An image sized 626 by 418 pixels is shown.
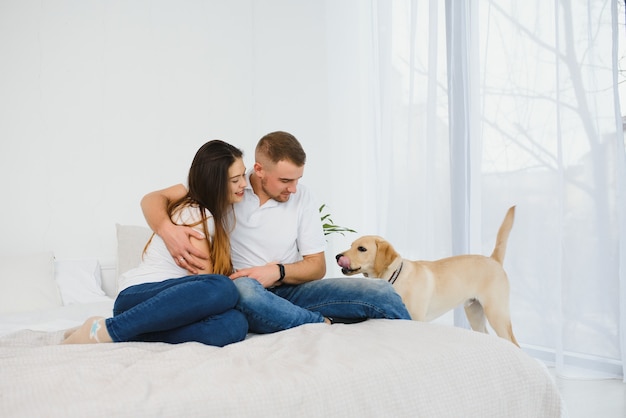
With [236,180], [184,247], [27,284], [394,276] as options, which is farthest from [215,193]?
[27,284]

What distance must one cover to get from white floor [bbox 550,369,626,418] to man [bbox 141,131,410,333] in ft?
3.16

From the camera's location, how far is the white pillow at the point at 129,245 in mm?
3252

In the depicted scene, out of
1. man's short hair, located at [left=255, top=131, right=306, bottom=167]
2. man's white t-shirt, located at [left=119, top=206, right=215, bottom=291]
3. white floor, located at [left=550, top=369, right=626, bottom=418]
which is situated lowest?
white floor, located at [left=550, top=369, right=626, bottom=418]

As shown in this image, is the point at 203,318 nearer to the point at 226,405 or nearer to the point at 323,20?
the point at 226,405

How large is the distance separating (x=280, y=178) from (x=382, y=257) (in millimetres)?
682

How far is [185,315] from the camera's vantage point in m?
1.51

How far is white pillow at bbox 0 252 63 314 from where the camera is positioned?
2840 mm

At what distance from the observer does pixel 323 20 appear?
4453 millimetres

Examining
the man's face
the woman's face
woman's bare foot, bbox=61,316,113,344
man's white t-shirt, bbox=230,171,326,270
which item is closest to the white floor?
man's white t-shirt, bbox=230,171,326,270

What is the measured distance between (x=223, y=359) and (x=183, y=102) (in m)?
2.71

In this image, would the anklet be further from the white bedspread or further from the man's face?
the man's face

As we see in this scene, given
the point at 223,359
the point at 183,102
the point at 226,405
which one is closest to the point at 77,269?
the point at 183,102

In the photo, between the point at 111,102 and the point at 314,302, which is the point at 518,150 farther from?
the point at 111,102

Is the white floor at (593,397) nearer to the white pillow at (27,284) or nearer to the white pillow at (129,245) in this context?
the white pillow at (129,245)
